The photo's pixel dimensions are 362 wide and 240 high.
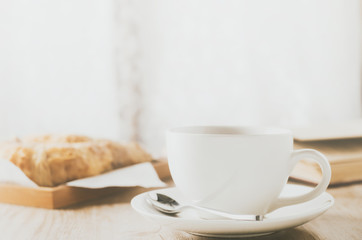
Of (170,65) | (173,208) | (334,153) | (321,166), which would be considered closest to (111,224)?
(173,208)

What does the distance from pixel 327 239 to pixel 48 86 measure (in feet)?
3.30

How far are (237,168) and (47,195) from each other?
0.30 metres

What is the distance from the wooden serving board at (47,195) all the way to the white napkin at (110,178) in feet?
0.04

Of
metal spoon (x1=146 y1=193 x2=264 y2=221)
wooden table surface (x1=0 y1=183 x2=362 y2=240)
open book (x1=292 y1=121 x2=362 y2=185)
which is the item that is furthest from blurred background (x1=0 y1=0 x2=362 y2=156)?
metal spoon (x1=146 y1=193 x2=264 y2=221)

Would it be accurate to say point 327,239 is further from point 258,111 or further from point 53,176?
point 258,111

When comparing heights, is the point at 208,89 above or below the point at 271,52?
below

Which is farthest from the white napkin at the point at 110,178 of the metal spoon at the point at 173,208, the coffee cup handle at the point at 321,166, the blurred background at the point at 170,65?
the blurred background at the point at 170,65

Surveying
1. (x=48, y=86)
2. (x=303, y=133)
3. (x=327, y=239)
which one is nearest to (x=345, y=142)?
(x=303, y=133)

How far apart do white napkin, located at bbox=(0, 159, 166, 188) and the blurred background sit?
584mm

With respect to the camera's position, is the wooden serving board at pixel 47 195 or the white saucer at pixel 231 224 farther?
the wooden serving board at pixel 47 195

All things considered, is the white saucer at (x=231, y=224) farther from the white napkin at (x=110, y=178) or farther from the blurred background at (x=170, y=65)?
the blurred background at (x=170, y=65)

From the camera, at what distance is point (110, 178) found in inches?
25.3

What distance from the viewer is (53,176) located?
1.98 ft

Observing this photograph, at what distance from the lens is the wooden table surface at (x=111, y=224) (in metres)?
0.44
